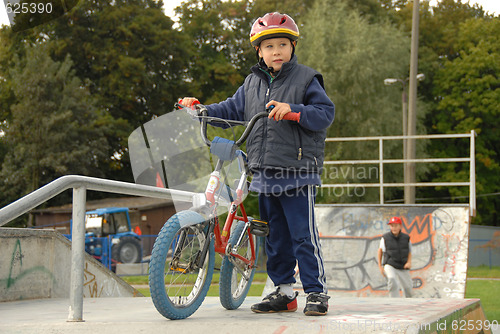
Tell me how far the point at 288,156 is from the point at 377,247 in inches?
371

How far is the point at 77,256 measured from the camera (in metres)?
3.33

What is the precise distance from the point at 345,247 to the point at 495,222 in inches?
1199

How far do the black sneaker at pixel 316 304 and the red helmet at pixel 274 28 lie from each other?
156 cm

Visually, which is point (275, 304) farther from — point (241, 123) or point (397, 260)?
point (397, 260)

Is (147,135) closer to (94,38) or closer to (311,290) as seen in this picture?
(311,290)

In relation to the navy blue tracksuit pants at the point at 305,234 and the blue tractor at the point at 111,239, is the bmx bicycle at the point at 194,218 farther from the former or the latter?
the blue tractor at the point at 111,239

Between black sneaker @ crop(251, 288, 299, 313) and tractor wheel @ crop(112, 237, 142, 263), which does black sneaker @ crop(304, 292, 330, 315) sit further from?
tractor wheel @ crop(112, 237, 142, 263)

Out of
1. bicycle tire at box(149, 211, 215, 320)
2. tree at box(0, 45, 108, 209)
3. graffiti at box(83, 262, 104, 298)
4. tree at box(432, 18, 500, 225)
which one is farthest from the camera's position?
tree at box(432, 18, 500, 225)

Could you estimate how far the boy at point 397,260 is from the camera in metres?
9.89

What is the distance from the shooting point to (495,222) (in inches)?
1570

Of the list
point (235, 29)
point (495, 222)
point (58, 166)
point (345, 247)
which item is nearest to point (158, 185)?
point (345, 247)

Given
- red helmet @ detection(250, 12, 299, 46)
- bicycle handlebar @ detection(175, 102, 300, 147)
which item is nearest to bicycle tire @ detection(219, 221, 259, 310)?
bicycle handlebar @ detection(175, 102, 300, 147)

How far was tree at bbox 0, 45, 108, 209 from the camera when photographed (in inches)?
1243

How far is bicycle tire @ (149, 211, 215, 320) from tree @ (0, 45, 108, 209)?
2883 cm
